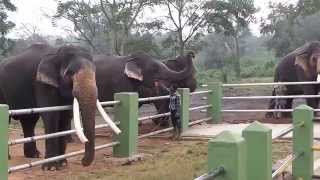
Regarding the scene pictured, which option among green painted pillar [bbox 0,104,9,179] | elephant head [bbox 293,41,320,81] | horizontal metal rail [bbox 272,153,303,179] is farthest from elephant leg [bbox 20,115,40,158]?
elephant head [bbox 293,41,320,81]

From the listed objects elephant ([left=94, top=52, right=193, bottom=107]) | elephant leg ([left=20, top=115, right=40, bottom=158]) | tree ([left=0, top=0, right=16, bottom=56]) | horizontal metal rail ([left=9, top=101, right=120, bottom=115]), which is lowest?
elephant leg ([left=20, top=115, right=40, bottom=158])

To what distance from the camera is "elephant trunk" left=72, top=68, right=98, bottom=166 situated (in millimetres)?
7527

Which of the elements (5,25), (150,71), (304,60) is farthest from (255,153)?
(5,25)

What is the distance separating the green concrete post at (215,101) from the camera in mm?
13523

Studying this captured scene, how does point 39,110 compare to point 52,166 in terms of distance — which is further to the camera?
point 52,166

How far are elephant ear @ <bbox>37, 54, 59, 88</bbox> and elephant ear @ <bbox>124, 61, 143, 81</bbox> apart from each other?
169 inches

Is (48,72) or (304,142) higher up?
(48,72)

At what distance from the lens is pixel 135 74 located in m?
12.8

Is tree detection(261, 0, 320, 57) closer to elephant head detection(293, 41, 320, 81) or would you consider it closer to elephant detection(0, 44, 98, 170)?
elephant head detection(293, 41, 320, 81)

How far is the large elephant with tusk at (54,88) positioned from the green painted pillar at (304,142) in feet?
8.60

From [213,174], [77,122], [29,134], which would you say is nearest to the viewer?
[213,174]

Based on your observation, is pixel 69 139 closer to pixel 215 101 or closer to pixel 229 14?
pixel 215 101

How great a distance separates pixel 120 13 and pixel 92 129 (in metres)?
22.1

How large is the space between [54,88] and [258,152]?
4035mm
